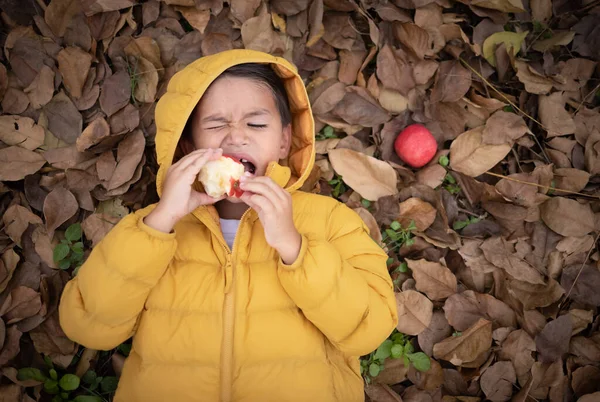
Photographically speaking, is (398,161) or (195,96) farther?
(398,161)

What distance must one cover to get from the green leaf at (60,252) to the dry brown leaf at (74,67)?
27.8 inches

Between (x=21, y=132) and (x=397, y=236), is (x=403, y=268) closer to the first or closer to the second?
(x=397, y=236)

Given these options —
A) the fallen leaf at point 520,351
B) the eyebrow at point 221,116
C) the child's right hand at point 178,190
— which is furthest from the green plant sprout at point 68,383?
the fallen leaf at point 520,351

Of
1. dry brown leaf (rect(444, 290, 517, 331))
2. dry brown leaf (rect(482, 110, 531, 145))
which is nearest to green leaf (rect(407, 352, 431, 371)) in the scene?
dry brown leaf (rect(444, 290, 517, 331))

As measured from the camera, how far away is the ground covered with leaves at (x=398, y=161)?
2354 millimetres

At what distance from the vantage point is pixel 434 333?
246cm

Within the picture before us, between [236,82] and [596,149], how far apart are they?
1791 millimetres

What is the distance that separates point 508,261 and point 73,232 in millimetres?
2082

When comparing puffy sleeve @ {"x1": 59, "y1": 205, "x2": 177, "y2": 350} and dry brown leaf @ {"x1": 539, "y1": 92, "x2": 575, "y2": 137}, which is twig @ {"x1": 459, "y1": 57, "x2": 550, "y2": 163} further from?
puffy sleeve @ {"x1": 59, "y1": 205, "x2": 177, "y2": 350}

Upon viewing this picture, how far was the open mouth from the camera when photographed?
1949mm

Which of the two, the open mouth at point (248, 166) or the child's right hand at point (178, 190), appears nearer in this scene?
the child's right hand at point (178, 190)

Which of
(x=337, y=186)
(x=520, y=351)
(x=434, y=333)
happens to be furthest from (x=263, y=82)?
(x=520, y=351)

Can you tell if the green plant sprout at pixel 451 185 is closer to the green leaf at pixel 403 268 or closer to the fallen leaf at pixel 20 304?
the green leaf at pixel 403 268

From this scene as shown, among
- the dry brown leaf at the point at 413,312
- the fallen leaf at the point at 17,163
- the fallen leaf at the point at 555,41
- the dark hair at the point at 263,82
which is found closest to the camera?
the dark hair at the point at 263,82
